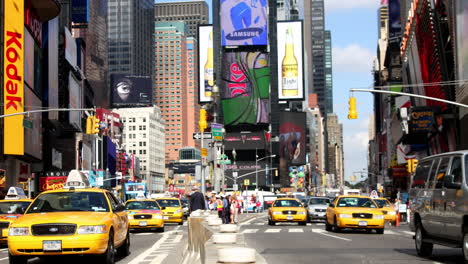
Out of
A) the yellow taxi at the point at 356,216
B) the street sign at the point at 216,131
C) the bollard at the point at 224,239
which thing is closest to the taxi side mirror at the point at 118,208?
the bollard at the point at 224,239

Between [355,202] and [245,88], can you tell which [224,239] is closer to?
[355,202]

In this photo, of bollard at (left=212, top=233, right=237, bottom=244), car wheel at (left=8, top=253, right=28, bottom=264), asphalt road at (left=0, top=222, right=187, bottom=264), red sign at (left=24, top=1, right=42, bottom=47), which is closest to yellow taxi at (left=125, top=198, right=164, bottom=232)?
asphalt road at (left=0, top=222, right=187, bottom=264)

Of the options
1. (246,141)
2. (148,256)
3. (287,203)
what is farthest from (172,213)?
(246,141)

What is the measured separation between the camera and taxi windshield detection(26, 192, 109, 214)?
16.2m

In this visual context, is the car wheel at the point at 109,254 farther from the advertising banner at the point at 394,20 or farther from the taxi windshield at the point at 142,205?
the advertising banner at the point at 394,20

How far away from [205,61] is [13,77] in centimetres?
11578

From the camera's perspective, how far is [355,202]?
99.7 feet

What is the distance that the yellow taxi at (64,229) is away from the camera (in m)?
14.7

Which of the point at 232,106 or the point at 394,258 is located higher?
the point at 232,106

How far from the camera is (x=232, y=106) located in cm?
19250

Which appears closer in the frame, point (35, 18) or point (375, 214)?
point (375, 214)

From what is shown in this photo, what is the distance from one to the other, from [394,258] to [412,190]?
2.25 meters

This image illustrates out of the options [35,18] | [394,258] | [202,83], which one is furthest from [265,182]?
[394,258]

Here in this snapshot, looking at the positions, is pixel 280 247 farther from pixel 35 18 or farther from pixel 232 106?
pixel 232 106
